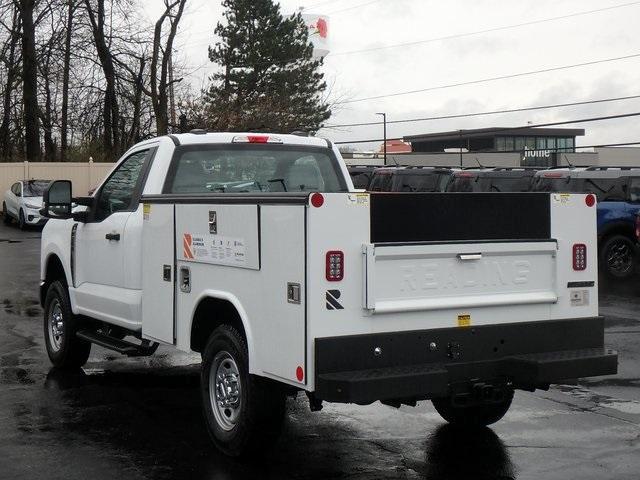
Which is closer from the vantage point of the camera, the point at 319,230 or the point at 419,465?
the point at 319,230

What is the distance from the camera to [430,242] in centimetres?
577

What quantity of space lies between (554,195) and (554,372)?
1.16 metres

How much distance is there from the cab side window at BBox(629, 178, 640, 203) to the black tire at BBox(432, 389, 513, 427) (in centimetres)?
1275

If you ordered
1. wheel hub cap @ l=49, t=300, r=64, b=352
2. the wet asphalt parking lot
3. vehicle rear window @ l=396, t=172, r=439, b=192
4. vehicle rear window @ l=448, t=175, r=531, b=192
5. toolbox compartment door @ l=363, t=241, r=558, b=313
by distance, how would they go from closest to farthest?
toolbox compartment door @ l=363, t=241, r=558, b=313 < the wet asphalt parking lot < wheel hub cap @ l=49, t=300, r=64, b=352 < vehicle rear window @ l=448, t=175, r=531, b=192 < vehicle rear window @ l=396, t=172, r=439, b=192

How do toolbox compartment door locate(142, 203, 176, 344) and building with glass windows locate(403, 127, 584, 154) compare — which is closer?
toolbox compartment door locate(142, 203, 176, 344)

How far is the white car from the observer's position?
32812mm

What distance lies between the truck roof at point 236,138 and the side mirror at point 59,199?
56.4 inches

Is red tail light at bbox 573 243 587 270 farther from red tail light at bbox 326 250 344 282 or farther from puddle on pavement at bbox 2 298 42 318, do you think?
puddle on pavement at bbox 2 298 42 318

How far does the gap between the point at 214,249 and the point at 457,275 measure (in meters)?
1.58

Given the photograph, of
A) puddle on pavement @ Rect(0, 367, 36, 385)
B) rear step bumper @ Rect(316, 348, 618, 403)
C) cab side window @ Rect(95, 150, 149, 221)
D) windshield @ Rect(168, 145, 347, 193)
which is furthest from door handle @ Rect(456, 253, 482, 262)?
puddle on pavement @ Rect(0, 367, 36, 385)

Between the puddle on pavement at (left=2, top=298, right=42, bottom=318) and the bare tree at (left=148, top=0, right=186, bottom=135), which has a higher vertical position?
the bare tree at (left=148, top=0, right=186, bottom=135)

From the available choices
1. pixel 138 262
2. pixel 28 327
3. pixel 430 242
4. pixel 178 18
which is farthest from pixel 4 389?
pixel 178 18

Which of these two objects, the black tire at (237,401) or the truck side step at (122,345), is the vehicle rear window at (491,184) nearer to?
the truck side step at (122,345)

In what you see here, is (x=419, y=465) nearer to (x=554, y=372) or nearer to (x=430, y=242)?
(x=554, y=372)
